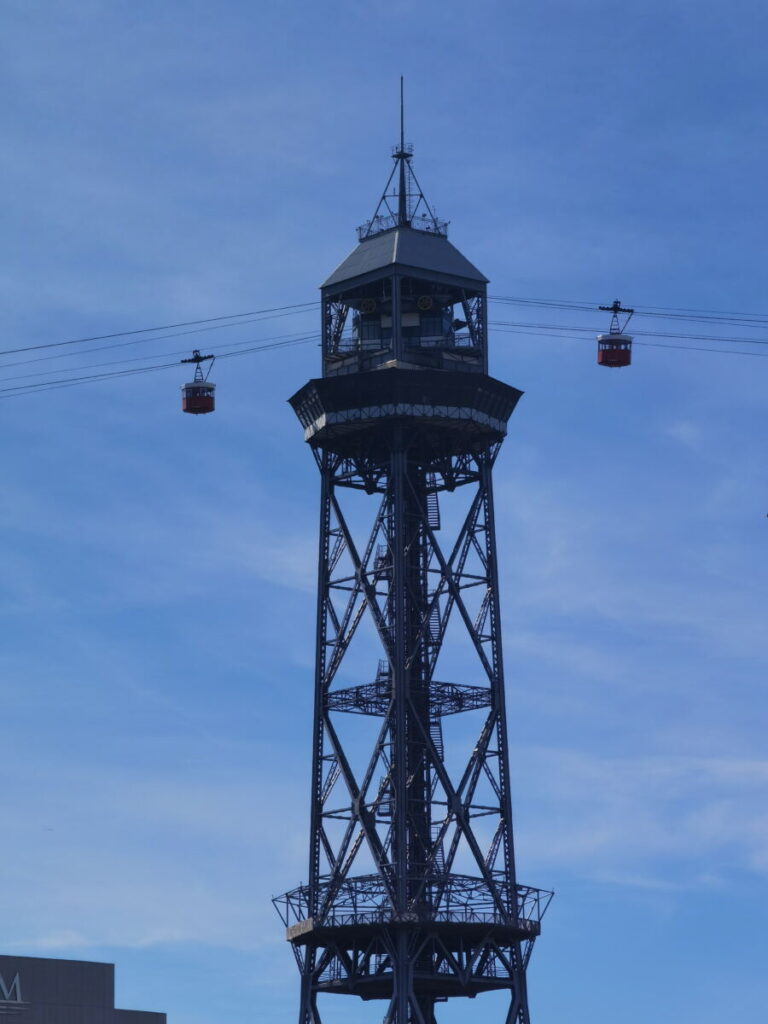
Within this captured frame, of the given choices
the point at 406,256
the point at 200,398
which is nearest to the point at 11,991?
the point at 200,398

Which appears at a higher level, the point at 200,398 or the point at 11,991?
the point at 200,398

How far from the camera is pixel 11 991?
142625 millimetres

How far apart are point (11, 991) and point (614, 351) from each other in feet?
133

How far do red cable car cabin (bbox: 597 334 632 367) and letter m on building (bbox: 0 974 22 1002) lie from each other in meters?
39.5

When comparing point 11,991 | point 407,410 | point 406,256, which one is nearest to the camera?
point 11,991

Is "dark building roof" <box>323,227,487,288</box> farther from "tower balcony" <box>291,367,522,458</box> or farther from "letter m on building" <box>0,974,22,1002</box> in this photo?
"letter m on building" <box>0,974,22,1002</box>

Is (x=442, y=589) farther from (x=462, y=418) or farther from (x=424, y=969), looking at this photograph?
(x=424, y=969)

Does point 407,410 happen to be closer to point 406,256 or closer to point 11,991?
point 406,256

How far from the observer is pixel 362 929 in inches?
6491

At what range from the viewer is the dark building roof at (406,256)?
176 meters

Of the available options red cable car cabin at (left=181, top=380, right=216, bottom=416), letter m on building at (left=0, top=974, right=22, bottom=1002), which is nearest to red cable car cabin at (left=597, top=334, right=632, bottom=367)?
red cable car cabin at (left=181, top=380, right=216, bottom=416)

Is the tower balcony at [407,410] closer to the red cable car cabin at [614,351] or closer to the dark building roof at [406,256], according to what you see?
the dark building roof at [406,256]

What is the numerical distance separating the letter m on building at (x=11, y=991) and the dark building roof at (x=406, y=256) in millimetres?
50244

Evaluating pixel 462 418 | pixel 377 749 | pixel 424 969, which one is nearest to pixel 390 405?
pixel 462 418
